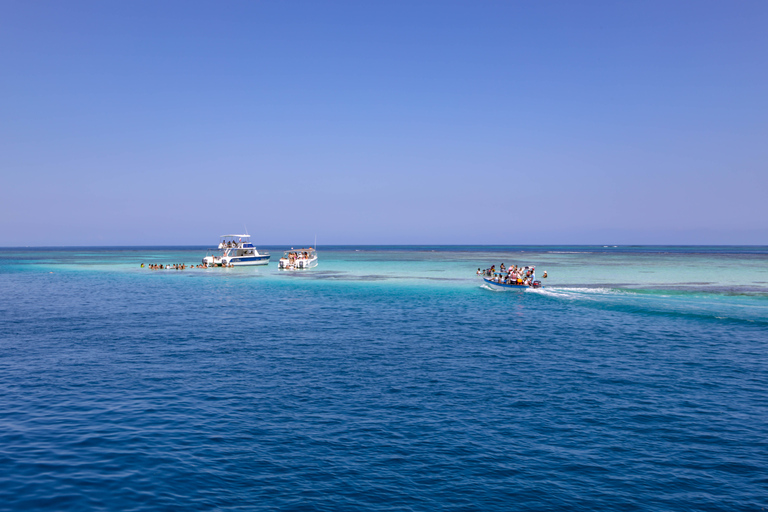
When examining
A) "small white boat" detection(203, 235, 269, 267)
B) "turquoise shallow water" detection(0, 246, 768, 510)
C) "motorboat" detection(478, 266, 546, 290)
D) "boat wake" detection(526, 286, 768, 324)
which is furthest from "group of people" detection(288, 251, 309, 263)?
"turquoise shallow water" detection(0, 246, 768, 510)

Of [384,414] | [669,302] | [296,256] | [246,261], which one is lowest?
[384,414]

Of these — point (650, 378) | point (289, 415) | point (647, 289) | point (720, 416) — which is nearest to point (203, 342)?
point (289, 415)

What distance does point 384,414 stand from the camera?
1706 cm

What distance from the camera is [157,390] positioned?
19750 millimetres

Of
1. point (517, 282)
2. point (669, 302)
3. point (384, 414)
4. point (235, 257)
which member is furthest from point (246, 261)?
point (384, 414)

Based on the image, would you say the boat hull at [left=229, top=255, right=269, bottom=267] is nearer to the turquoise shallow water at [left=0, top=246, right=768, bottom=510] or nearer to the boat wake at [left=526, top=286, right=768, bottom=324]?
the boat wake at [left=526, top=286, right=768, bottom=324]

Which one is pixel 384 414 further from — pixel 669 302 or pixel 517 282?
pixel 517 282

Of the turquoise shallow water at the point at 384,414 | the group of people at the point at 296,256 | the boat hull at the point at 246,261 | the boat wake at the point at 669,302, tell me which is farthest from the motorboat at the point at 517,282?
the boat hull at the point at 246,261

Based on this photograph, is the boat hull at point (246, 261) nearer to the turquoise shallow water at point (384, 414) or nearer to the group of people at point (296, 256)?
the group of people at point (296, 256)

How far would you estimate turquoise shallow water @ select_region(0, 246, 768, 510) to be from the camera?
1222 cm

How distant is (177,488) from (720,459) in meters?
15.0

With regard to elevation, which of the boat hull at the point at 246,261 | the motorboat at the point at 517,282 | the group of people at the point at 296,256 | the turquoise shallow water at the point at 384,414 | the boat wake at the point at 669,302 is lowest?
the turquoise shallow water at the point at 384,414

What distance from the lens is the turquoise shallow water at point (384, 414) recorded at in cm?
1222

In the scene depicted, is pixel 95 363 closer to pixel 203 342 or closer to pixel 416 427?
pixel 203 342
